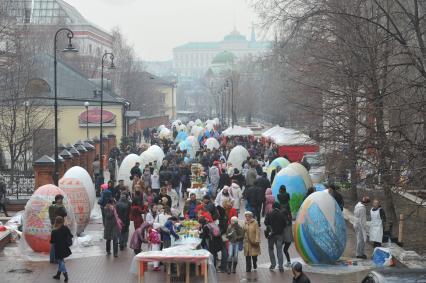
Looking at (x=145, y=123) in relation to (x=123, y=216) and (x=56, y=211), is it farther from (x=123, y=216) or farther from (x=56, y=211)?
(x=56, y=211)

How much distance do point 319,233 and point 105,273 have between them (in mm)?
4468

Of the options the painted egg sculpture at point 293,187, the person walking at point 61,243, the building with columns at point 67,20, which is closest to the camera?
the person walking at point 61,243

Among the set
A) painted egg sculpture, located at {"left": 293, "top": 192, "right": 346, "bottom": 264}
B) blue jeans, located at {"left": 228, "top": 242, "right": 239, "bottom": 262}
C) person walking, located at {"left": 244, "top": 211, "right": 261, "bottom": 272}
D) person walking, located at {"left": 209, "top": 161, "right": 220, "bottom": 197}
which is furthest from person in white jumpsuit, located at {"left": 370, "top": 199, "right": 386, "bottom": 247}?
person walking, located at {"left": 209, "top": 161, "right": 220, "bottom": 197}

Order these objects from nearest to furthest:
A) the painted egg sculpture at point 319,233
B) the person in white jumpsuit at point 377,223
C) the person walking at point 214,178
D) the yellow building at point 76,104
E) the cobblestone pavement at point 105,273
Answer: the cobblestone pavement at point 105,273, the painted egg sculpture at point 319,233, the person in white jumpsuit at point 377,223, the person walking at point 214,178, the yellow building at point 76,104

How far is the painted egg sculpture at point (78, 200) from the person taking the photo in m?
22.3

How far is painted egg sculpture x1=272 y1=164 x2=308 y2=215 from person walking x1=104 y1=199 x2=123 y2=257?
6409 millimetres

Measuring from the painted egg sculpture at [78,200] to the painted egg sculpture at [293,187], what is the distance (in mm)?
5447

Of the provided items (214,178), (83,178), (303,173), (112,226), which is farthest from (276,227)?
(214,178)

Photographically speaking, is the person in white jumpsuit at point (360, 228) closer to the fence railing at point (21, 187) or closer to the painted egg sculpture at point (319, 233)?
the painted egg sculpture at point (319, 233)

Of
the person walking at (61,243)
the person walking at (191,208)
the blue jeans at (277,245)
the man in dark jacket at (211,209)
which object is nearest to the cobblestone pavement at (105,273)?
A: the blue jeans at (277,245)

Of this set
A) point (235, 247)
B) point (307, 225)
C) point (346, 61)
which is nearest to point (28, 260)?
point (235, 247)

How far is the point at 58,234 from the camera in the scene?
16781mm

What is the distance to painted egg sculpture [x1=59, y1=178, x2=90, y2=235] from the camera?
2234cm

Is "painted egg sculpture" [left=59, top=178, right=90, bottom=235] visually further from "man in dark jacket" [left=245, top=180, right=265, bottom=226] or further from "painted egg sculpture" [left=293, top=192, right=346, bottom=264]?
"painted egg sculpture" [left=293, top=192, right=346, bottom=264]
